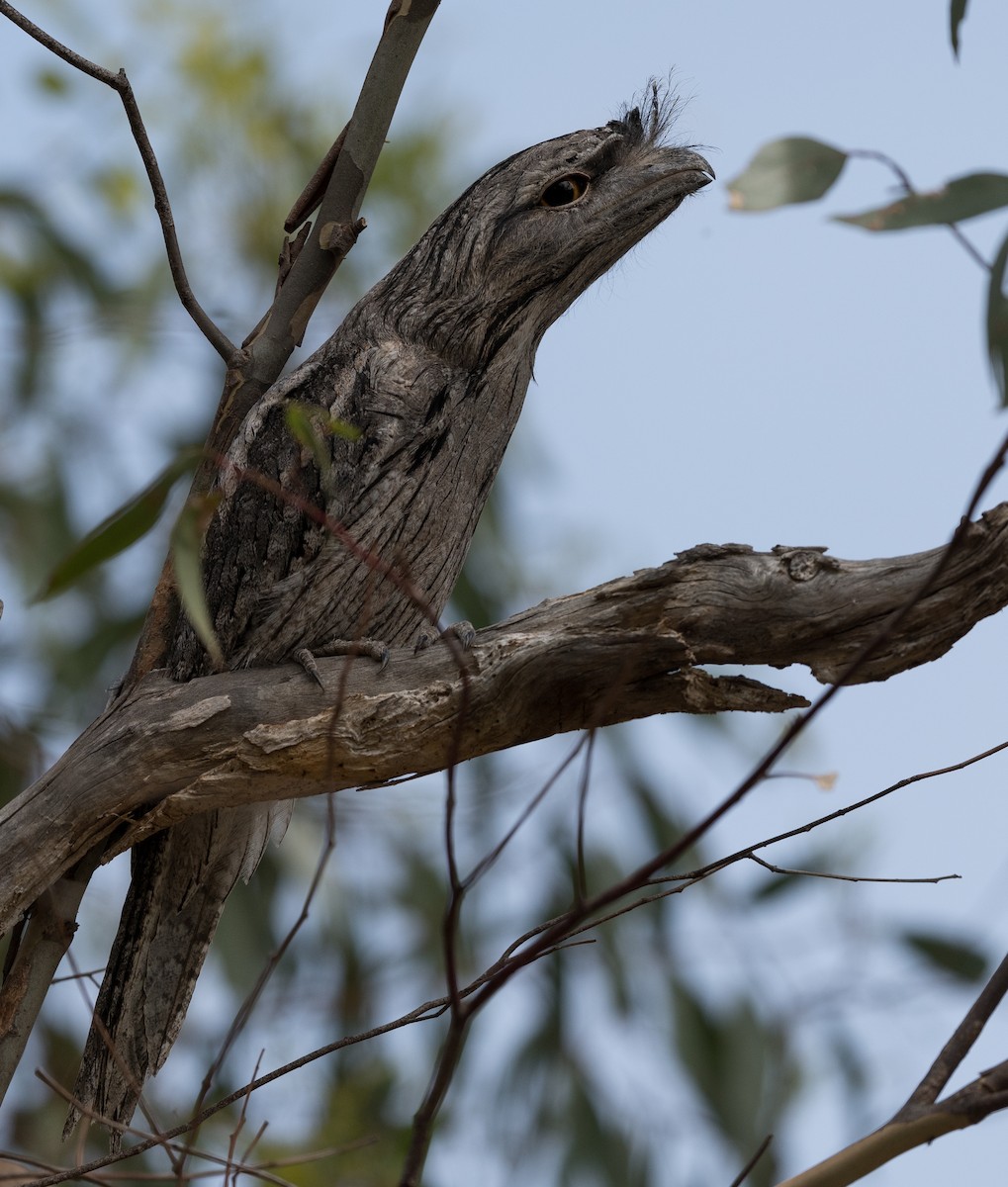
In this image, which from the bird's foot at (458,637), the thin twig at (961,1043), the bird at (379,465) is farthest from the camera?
the bird at (379,465)

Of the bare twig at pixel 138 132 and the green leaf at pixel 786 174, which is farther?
the bare twig at pixel 138 132

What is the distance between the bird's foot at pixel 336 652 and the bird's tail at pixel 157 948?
0.35 meters

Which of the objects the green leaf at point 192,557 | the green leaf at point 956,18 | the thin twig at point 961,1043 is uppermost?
the green leaf at point 956,18

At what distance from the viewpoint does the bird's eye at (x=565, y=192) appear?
2.55m

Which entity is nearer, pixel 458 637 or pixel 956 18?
pixel 956 18

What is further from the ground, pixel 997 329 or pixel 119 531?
pixel 119 531

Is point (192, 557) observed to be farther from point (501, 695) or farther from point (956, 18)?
point (956, 18)

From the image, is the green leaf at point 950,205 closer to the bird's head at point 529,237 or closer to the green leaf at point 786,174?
the green leaf at point 786,174

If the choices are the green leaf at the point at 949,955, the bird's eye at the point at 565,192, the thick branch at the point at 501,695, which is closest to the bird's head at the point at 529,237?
the bird's eye at the point at 565,192

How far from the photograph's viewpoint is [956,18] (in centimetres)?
183

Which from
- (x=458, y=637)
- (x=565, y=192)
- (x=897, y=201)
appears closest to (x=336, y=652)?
(x=458, y=637)

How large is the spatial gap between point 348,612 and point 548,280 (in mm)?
760

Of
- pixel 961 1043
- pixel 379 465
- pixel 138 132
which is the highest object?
pixel 138 132

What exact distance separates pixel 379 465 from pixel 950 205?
115cm
